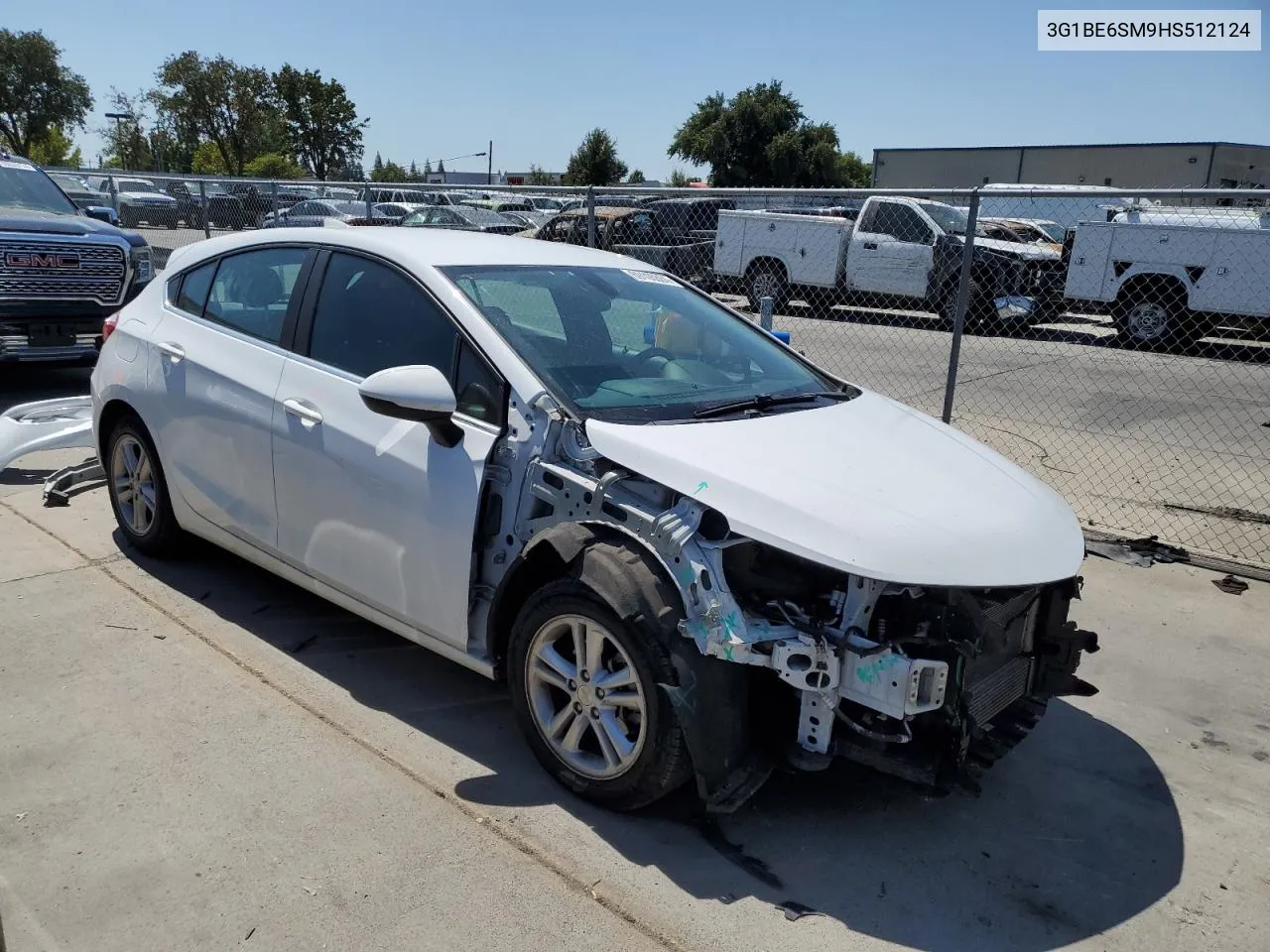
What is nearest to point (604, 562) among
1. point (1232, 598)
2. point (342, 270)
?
point (342, 270)

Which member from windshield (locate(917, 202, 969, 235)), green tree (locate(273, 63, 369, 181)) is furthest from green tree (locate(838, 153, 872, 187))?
windshield (locate(917, 202, 969, 235))

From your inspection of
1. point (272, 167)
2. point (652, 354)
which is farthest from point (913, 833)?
point (272, 167)

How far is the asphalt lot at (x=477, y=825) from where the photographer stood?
2.78 metres

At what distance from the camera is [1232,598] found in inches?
211

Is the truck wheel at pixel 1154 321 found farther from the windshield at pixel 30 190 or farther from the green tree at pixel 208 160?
the green tree at pixel 208 160

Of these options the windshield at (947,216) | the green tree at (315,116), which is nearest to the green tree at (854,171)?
the green tree at (315,116)

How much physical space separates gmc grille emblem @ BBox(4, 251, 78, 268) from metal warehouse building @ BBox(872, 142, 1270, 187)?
Result: 42.4 metres

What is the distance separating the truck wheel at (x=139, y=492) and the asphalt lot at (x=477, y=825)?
1.84ft

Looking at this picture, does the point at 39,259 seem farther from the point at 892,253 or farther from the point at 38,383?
the point at 892,253

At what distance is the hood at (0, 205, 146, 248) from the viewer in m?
8.73

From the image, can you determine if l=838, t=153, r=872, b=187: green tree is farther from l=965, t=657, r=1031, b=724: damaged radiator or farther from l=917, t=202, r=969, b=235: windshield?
l=965, t=657, r=1031, b=724: damaged radiator

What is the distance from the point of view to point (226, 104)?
52.2 metres

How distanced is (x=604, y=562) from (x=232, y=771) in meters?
1.46

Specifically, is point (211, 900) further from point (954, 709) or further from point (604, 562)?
point (954, 709)
